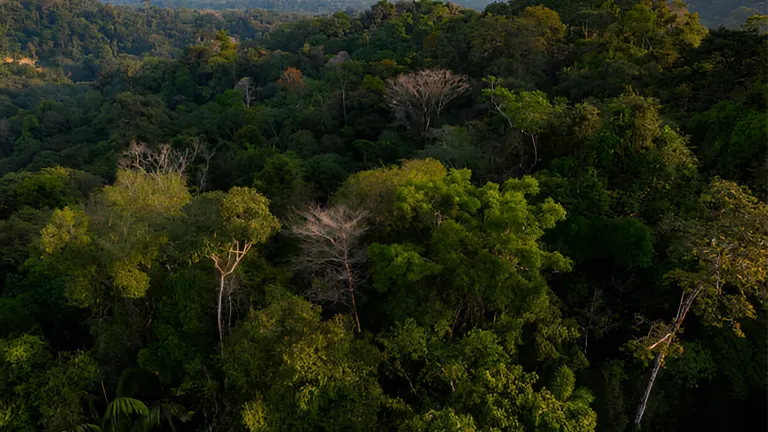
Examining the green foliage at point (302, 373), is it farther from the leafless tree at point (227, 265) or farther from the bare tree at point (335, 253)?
the leafless tree at point (227, 265)

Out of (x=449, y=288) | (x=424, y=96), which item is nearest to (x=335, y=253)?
(x=449, y=288)

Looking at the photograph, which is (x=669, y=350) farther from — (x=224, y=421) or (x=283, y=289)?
(x=224, y=421)

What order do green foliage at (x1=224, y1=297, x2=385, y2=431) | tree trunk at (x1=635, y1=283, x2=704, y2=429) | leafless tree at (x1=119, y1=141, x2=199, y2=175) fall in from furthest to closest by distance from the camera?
leafless tree at (x1=119, y1=141, x2=199, y2=175) < green foliage at (x1=224, y1=297, x2=385, y2=431) < tree trunk at (x1=635, y1=283, x2=704, y2=429)

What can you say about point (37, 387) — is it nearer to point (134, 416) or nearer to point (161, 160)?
point (134, 416)

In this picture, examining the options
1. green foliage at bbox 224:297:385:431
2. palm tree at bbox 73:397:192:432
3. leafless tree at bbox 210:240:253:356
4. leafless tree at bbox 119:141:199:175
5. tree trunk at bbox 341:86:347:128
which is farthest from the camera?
tree trunk at bbox 341:86:347:128

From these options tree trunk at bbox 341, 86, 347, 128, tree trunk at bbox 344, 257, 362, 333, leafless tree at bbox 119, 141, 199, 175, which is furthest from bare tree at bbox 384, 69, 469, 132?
tree trunk at bbox 344, 257, 362, 333

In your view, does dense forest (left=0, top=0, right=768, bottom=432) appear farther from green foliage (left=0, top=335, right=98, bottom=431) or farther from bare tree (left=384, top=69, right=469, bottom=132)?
bare tree (left=384, top=69, right=469, bottom=132)
